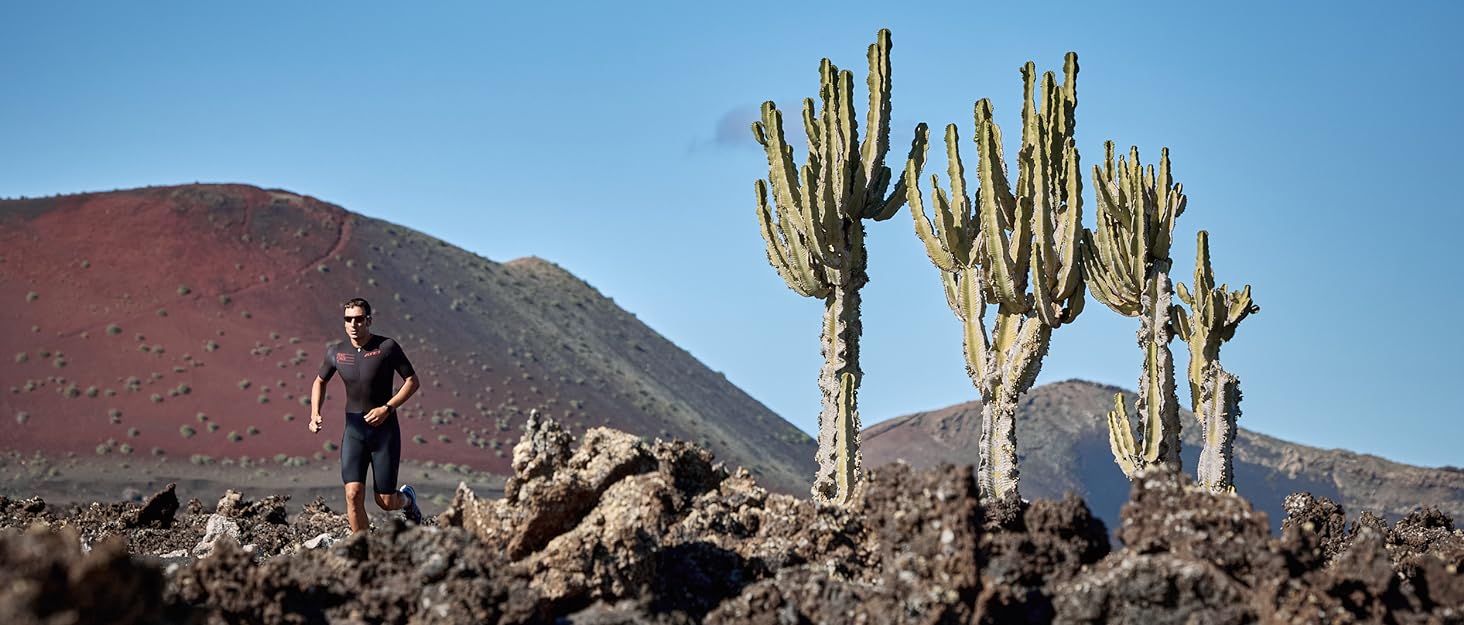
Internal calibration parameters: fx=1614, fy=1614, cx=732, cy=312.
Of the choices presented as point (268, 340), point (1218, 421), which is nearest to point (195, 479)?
point (268, 340)

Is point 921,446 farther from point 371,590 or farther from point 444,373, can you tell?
point 371,590

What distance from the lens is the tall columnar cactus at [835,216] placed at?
1597 cm

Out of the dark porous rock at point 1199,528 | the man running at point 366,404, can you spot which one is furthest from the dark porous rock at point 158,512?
the dark porous rock at point 1199,528

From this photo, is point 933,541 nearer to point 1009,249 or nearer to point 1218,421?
point 1009,249

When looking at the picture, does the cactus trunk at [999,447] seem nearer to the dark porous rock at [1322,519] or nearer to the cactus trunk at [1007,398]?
the cactus trunk at [1007,398]

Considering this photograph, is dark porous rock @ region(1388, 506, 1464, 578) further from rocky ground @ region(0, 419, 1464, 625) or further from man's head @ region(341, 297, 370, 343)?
man's head @ region(341, 297, 370, 343)

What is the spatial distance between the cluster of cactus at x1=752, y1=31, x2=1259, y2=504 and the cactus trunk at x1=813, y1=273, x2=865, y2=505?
0.06 ft

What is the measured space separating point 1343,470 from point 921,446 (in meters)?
17.8

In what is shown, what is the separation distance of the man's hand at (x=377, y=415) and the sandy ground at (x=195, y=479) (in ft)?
98.0

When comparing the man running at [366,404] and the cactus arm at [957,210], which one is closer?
the man running at [366,404]

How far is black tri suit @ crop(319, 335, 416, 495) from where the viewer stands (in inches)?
371

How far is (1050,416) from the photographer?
6794 cm

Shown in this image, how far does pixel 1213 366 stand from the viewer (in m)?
16.6

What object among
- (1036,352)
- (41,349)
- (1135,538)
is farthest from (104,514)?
(41,349)
